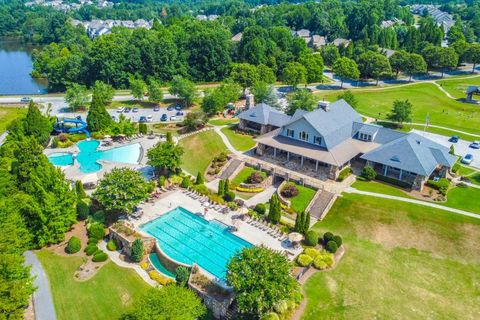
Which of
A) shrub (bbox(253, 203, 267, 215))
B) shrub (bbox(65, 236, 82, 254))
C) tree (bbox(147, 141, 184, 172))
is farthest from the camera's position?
tree (bbox(147, 141, 184, 172))

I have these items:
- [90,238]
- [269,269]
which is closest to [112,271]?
[90,238]

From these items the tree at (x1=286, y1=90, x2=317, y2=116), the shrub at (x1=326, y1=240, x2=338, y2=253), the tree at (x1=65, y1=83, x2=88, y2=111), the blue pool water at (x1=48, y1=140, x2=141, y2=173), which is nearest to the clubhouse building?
the tree at (x1=286, y1=90, x2=317, y2=116)

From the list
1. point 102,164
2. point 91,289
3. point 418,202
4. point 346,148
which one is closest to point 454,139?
point 346,148

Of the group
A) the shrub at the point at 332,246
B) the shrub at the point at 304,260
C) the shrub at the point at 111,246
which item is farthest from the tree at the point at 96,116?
the shrub at the point at 332,246

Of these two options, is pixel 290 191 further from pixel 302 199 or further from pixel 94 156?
pixel 94 156

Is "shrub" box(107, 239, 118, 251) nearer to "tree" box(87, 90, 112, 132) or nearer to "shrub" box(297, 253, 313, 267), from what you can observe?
"shrub" box(297, 253, 313, 267)
